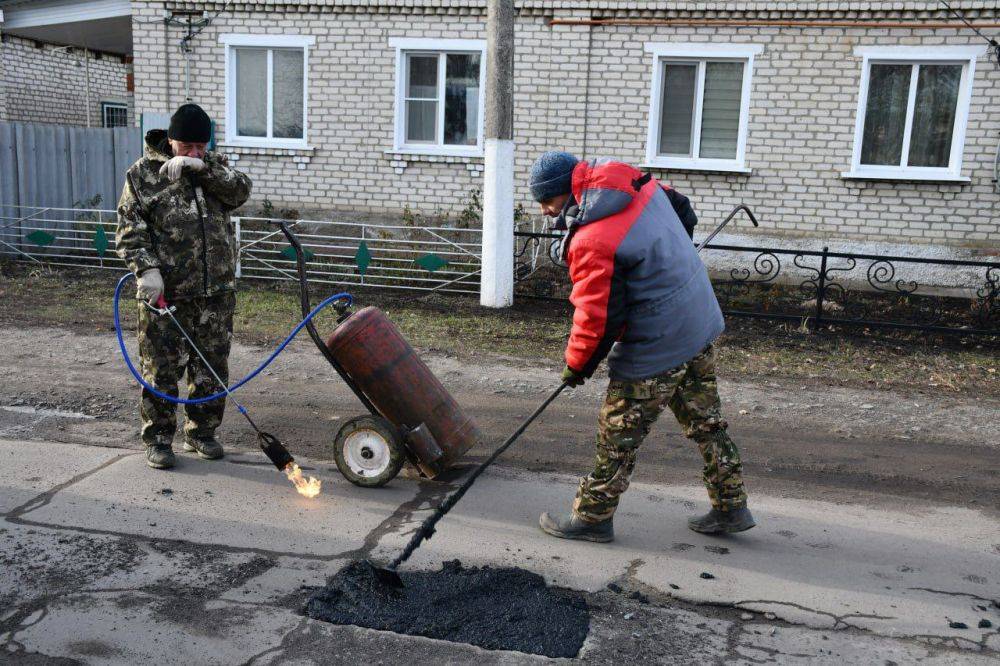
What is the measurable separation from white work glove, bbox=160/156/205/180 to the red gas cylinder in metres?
1.05

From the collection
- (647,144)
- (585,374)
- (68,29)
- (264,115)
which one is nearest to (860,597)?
(585,374)

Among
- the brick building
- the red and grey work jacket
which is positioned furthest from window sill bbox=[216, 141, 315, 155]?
the red and grey work jacket

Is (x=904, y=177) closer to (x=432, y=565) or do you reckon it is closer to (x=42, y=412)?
(x=432, y=565)

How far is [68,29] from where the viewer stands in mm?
14312

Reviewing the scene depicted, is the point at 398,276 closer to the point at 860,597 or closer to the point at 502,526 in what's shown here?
the point at 502,526

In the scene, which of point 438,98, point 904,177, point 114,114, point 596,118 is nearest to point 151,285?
point 596,118

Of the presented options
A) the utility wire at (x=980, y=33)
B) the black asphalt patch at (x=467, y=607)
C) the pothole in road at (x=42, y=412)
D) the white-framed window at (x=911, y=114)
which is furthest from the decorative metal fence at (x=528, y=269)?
the black asphalt patch at (x=467, y=607)

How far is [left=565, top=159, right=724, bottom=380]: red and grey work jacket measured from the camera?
11.4 feet

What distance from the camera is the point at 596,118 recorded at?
1167 cm

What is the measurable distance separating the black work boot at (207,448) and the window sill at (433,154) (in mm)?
7851

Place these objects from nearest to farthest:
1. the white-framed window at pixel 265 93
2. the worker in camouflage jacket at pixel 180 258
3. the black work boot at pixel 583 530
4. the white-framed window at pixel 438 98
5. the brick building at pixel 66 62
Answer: the black work boot at pixel 583 530 → the worker in camouflage jacket at pixel 180 258 → the white-framed window at pixel 438 98 → the white-framed window at pixel 265 93 → the brick building at pixel 66 62

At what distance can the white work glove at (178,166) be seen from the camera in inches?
169

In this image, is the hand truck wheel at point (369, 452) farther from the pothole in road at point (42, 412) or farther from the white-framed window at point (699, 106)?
the white-framed window at point (699, 106)

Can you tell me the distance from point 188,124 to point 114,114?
16815 mm
